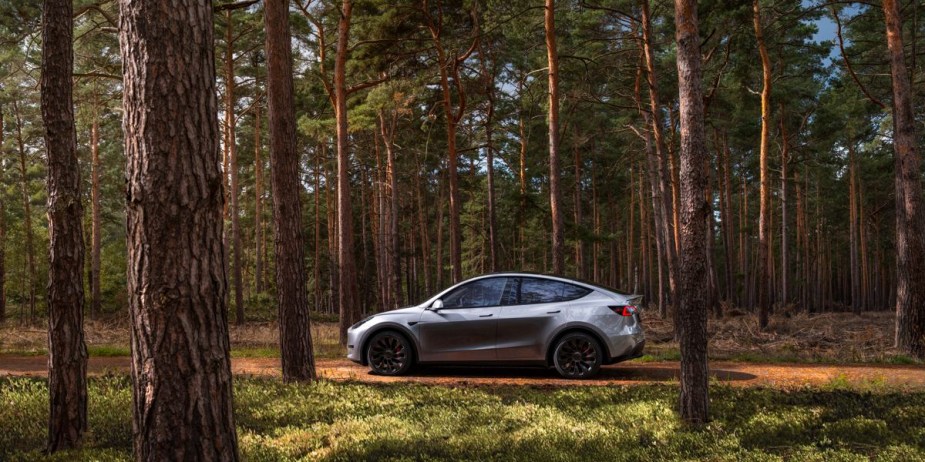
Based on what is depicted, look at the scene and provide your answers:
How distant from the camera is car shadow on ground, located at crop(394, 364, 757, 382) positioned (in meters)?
9.92

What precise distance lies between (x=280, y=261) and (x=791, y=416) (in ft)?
21.9

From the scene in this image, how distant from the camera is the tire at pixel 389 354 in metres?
10.3

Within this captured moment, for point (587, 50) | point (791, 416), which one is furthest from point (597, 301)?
point (587, 50)

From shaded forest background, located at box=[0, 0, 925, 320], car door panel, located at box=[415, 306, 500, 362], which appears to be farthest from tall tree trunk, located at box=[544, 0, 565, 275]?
car door panel, located at box=[415, 306, 500, 362]

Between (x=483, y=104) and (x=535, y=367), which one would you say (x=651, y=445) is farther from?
(x=483, y=104)

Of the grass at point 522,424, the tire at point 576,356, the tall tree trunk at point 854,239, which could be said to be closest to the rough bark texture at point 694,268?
the grass at point 522,424

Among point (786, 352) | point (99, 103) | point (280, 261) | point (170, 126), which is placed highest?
point (99, 103)

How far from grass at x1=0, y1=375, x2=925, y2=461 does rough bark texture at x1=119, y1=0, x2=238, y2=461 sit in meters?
1.94

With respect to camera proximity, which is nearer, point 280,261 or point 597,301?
point 280,261

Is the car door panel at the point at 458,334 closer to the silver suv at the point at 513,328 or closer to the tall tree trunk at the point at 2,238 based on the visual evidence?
the silver suv at the point at 513,328

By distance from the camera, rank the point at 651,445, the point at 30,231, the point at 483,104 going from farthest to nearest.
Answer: the point at 30,231 → the point at 483,104 → the point at 651,445

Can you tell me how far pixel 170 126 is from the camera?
10.9 ft

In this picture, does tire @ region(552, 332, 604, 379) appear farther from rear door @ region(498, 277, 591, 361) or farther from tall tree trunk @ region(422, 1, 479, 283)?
tall tree trunk @ region(422, 1, 479, 283)

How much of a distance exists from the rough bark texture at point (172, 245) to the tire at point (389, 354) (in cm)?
696
